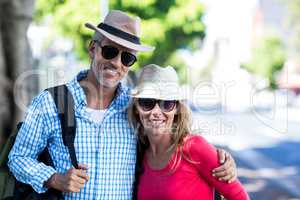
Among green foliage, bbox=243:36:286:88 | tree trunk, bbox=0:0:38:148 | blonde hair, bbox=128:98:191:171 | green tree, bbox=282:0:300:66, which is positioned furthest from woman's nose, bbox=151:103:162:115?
green tree, bbox=282:0:300:66

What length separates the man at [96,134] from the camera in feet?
9.50

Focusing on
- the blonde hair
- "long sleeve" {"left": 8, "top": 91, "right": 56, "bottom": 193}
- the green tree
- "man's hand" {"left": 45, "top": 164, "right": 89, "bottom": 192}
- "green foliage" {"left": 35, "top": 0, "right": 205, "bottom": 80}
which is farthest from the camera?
the green tree

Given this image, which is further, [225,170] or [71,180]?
[225,170]

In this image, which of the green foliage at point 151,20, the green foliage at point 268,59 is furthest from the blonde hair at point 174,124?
the green foliage at point 268,59

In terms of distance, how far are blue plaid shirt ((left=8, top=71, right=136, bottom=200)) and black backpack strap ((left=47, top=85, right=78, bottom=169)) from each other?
0.02 metres

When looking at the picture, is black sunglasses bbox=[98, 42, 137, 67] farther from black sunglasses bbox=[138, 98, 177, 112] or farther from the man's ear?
black sunglasses bbox=[138, 98, 177, 112]

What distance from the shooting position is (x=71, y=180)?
9.11 ft

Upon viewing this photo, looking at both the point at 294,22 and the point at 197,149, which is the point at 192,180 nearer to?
the point at 197,149

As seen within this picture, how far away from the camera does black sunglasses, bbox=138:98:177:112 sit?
3.18 meters

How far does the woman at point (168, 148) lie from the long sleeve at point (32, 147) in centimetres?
51

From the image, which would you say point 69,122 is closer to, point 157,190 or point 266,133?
point 157,190

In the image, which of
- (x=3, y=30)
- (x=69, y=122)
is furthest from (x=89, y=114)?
(x=3, y=30)

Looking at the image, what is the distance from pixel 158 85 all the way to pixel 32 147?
78 centimetres

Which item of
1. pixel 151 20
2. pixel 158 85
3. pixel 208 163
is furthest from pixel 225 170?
pixel 151 20
